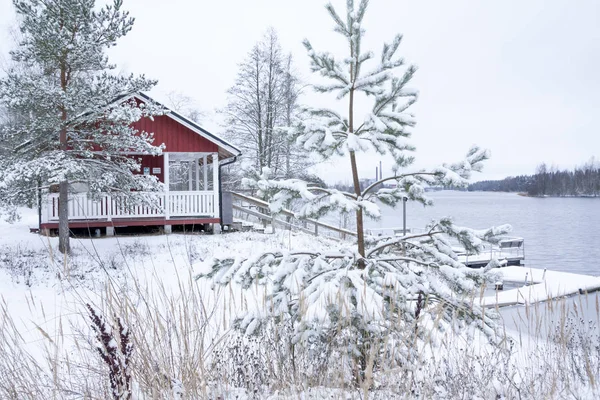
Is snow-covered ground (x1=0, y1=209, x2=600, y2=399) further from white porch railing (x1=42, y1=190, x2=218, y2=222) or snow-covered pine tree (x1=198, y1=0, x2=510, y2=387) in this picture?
white porch railing (x1=42, y1=190, x2=218, y2=222)

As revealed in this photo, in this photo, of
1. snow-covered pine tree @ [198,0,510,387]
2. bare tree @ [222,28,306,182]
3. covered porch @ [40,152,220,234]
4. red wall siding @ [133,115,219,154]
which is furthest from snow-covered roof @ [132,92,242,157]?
snow-covered pine tree @ [198,0,510,387]

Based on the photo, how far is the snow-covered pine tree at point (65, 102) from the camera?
9.04 m

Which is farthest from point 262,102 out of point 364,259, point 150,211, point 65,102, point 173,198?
point 364,259

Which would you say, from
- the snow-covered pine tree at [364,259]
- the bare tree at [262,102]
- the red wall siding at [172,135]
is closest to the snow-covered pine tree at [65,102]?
the red wall siding at [172,135]

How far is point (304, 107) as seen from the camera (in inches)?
162

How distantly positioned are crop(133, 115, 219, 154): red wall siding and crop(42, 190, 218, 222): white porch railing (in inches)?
61.1

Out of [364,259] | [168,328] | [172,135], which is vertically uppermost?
[172,135]

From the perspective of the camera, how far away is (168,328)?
2613 mm

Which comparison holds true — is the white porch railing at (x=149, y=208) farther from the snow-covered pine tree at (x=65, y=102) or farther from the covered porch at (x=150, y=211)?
the snow-covered pine tree at (x=65, y=102)

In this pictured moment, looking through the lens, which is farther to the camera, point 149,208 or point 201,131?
point 201,131

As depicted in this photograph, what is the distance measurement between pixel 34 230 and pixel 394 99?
14.9 m

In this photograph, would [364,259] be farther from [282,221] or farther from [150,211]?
[150,211]

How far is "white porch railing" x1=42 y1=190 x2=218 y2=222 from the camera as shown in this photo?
1257cm

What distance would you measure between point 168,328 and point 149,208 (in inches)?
417
